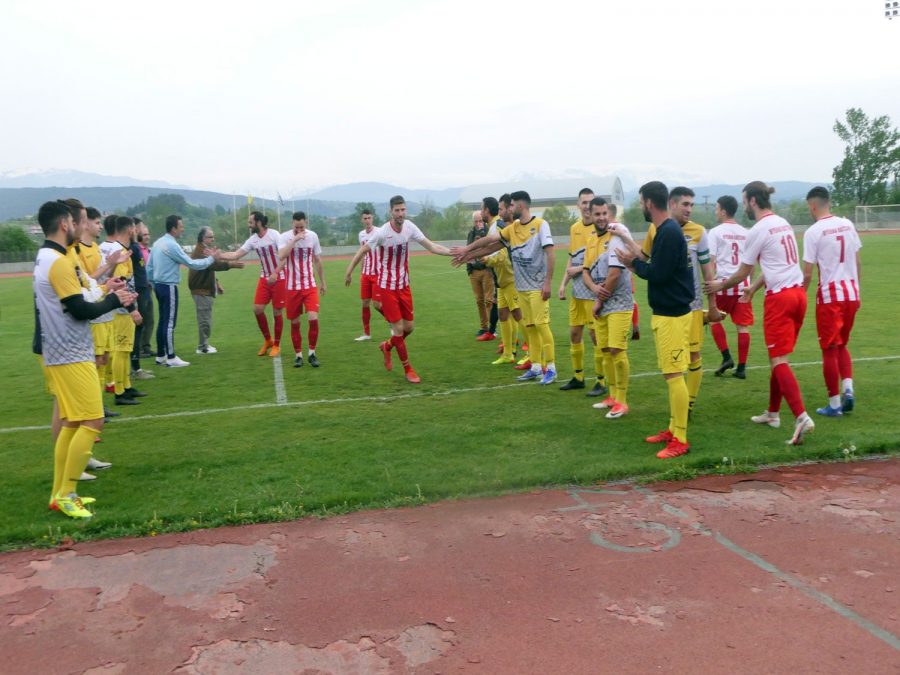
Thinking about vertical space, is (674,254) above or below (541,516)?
above

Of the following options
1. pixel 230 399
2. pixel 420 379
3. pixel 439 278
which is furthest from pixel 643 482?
pixel 439 278

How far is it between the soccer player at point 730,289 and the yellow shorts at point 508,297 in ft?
9.03

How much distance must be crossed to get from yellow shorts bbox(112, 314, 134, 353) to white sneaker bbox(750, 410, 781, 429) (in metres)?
7.26

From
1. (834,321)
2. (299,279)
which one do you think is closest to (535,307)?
(834,321)

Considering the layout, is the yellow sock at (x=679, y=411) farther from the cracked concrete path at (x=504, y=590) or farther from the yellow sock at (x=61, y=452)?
the yellow sock at (x=61, y=452)

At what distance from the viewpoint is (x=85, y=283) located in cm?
628

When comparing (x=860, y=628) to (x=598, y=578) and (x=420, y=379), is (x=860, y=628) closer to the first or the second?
(x=598, y=578)

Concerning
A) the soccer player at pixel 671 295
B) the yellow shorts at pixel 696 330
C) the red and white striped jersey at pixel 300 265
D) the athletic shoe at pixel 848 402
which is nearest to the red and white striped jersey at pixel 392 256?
the red and white striped jersey at pixel 300 265

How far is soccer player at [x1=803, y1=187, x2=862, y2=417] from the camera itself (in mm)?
6941

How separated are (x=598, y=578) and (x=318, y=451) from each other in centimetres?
318

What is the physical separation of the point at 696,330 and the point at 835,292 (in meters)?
1.33

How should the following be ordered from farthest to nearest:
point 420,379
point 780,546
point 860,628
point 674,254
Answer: point 420,379
point 674,254
point 780,546
point 860,628

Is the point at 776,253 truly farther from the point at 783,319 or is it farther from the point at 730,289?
the point at 730,289

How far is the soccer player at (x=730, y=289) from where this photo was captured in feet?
28.7
